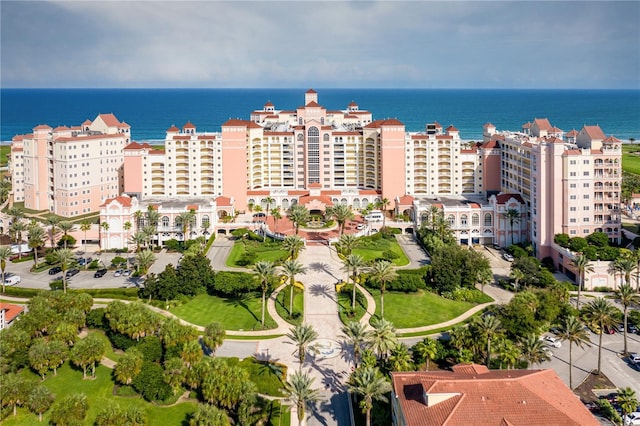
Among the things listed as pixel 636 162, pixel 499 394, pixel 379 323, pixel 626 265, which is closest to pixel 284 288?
pixel 379 323

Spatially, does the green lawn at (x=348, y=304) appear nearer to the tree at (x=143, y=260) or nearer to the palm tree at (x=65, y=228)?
the tree at (x=143, y=260)

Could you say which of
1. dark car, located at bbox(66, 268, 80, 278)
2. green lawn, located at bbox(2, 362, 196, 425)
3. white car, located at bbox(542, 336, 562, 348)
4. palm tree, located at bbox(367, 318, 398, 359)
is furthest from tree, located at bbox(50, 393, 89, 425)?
white car, located at bbox(542, 336, 562, 348)

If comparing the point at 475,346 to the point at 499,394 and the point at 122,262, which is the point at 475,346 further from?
the point at 122,262

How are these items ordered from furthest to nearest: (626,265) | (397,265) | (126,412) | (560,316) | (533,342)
Result: (397,265) → (626,265) → (560,316) → (533,342) → (126,412)

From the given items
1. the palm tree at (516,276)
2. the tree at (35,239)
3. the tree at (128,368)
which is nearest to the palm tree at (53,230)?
the tree at (35,239)

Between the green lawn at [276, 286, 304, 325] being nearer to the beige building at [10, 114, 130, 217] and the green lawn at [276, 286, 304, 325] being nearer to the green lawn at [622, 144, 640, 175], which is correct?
the beige building at [10, 114, 130, 217]

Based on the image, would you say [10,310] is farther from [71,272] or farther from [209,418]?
[209,418]
